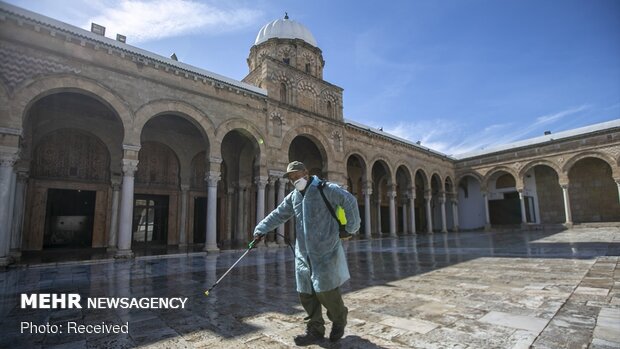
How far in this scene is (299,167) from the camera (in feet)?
10.1

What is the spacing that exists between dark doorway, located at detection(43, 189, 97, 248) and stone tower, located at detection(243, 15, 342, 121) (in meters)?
8.72

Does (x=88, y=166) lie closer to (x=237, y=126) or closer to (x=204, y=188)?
(x=204, y=188)

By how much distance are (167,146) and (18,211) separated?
5.76m

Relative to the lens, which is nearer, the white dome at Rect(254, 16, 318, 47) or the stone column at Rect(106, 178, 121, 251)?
the stone column at Rect(106, 178, 121, 251)

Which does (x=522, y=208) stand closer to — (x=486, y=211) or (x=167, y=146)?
(x=486, y=211)

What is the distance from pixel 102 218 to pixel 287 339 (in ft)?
42.9

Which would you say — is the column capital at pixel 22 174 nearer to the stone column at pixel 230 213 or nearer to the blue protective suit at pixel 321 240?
the stone column at pixel 230 213

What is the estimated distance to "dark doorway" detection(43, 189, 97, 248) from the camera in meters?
12.0

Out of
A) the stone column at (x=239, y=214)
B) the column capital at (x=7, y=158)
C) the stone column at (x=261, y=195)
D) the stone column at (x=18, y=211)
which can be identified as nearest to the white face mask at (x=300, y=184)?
the column capital at (x=7, y=158)

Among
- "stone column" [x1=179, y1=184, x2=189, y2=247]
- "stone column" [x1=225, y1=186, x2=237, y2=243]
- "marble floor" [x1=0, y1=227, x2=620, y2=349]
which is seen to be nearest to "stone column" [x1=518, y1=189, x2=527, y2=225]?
"marble floor" [x1=0, y1=227, x2=620, y2=349]

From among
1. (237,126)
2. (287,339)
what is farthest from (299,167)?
(237,126)

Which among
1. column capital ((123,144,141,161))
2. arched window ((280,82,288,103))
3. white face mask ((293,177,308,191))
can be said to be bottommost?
white face mask ((293,177,308,191))

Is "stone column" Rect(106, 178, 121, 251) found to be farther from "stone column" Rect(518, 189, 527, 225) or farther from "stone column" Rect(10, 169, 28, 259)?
"stone column" Rect(518, 189, 527, 225)

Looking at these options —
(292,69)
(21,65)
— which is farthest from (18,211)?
(292,69)
